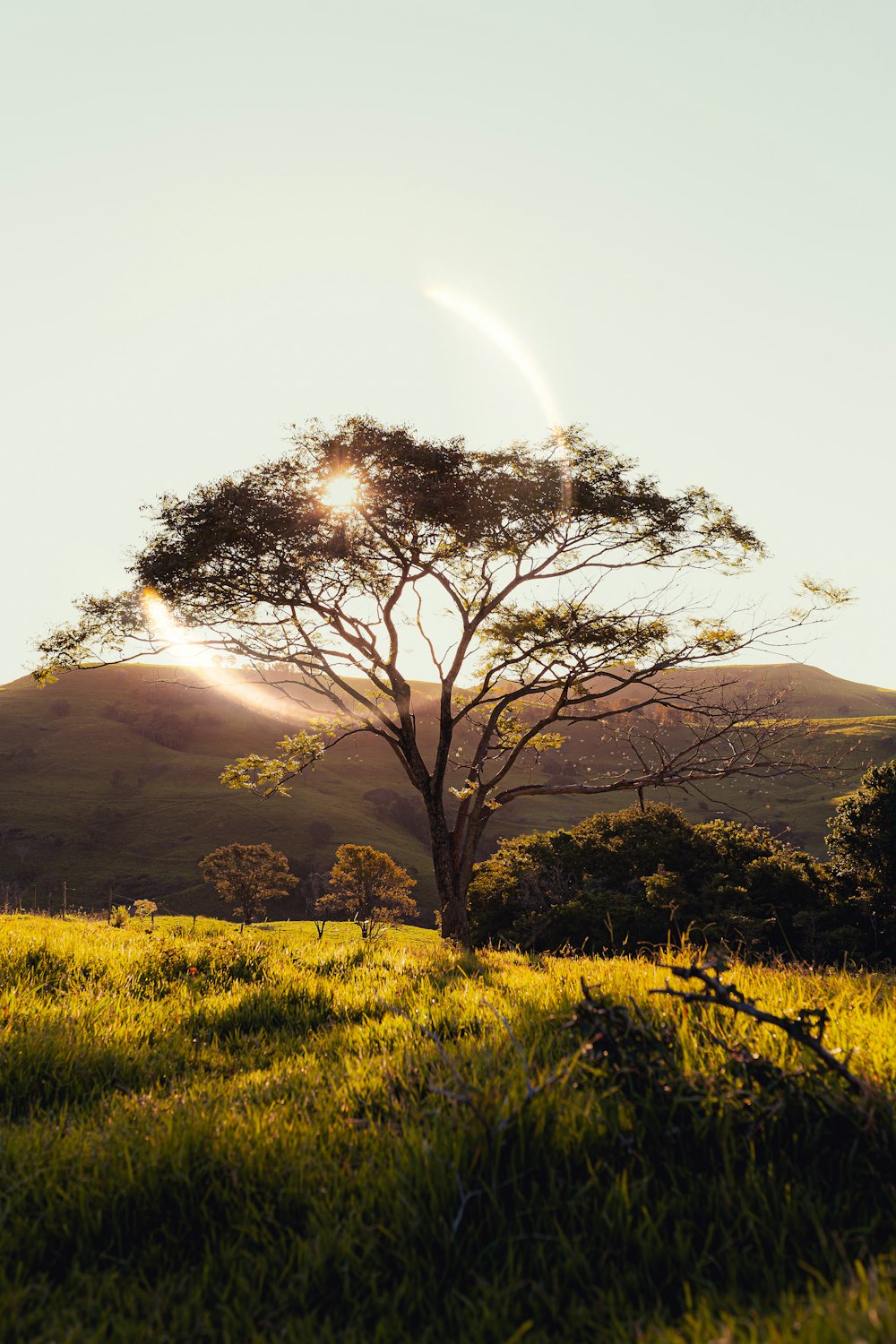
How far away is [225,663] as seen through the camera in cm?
2112

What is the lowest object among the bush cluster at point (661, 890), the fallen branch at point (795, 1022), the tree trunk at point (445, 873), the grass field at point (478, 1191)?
the bush cluster at point (661, 890)

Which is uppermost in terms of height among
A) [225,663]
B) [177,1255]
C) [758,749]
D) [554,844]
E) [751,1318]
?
[225,663]

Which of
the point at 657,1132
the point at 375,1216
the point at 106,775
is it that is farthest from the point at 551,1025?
the point at 106,775

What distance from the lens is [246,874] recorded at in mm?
83438

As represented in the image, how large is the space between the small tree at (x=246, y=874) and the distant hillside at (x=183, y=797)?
1025 centimetres

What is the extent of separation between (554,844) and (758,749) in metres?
30.3

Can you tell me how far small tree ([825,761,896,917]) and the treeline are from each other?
56 millimetres

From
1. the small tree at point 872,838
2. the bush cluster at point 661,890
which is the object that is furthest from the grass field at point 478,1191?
the small tree at point 872,838

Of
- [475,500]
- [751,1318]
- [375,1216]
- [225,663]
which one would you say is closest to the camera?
[751,1318]

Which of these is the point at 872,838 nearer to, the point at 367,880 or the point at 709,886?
the point at 709,886

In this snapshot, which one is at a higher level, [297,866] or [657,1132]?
[657,1132]

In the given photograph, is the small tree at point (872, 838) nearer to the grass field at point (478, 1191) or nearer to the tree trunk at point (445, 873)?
→ the tree trunk at point (445, 873)

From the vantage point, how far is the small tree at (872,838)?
38.5m

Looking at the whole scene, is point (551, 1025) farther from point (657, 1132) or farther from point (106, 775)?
point (106, 775)
